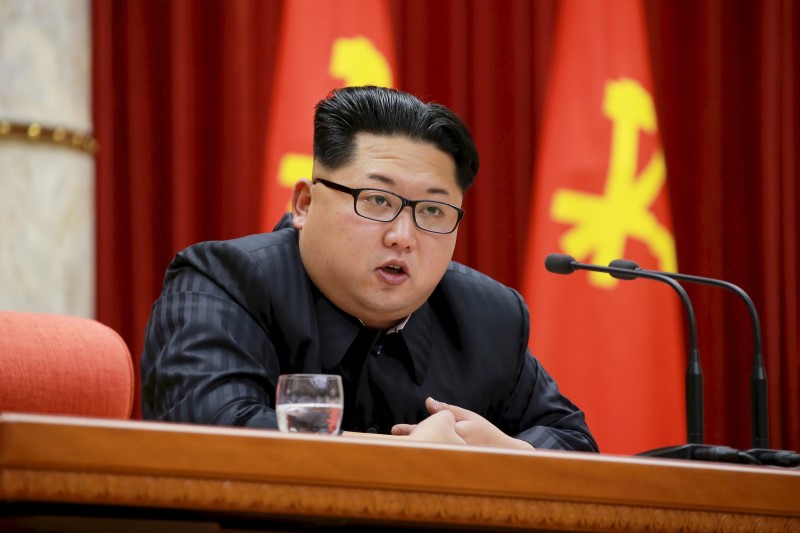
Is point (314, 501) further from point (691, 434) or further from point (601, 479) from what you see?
point (691, 434)

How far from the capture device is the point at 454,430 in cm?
148

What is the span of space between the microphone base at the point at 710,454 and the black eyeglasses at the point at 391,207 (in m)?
0.55

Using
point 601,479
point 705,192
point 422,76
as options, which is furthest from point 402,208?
point 705,192

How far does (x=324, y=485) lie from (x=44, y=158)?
2.13 meters

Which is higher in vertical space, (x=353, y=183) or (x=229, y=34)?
(x=229, y=34)

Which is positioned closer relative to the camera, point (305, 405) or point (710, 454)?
point (305, 405)

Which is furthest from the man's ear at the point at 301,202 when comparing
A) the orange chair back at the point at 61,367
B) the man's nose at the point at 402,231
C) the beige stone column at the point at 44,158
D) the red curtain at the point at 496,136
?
the red curtain at the point at 496,136

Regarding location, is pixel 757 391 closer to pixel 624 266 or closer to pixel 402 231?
pixel 624 266

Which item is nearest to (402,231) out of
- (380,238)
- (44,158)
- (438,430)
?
(380,238)

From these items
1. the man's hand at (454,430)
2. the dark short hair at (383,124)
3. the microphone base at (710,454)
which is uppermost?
the dark short hair at (383,124)

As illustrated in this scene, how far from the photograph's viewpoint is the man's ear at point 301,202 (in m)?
2.01

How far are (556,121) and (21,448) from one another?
2994mm

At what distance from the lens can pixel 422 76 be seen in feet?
11.5

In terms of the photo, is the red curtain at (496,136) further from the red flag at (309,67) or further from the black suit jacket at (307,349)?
the black suit jacket at (307,349)
